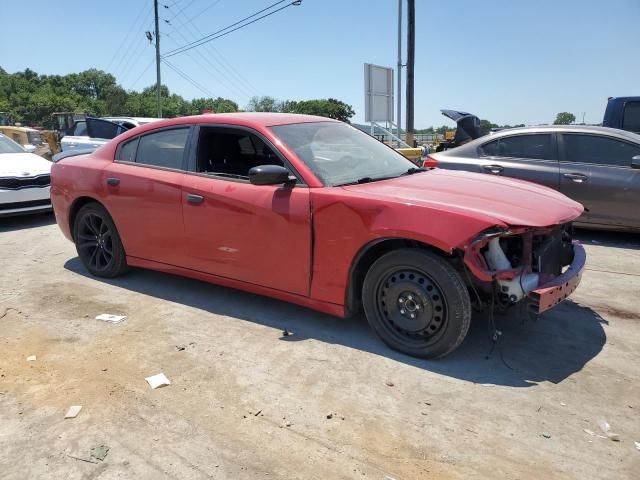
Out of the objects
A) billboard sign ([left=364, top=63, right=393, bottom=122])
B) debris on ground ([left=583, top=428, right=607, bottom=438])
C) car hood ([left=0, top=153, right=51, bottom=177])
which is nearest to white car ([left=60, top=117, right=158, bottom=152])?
car hood ([left=0, top=153, right=51, bottom=177])

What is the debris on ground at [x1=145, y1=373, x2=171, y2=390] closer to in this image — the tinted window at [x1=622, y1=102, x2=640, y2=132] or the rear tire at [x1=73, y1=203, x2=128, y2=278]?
the rear tire at [x1=73, y1=203, x2=128, y2=278]

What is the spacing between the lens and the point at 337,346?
368 cm

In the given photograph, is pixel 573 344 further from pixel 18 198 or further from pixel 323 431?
pixel 18 198

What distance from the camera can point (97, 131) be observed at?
39.1 feet

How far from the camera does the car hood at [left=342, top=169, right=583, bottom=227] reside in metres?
3.20

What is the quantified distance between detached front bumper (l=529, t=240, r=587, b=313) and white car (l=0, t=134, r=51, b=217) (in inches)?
296

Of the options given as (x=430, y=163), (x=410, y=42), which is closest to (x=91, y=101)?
(x=410, y=42)

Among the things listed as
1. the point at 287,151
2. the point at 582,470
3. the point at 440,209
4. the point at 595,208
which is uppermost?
the point at 287,151

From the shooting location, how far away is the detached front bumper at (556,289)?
315cm

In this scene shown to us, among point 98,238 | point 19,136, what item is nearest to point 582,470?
point 98,238

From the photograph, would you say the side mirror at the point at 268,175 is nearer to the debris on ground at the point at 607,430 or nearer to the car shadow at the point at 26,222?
the debris on ground at the point at 607,430

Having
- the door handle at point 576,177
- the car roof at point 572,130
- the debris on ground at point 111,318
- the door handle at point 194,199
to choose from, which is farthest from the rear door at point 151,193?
the door handle at point 576,177

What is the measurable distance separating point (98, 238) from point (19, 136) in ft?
74.1

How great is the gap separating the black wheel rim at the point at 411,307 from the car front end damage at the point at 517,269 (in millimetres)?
262
